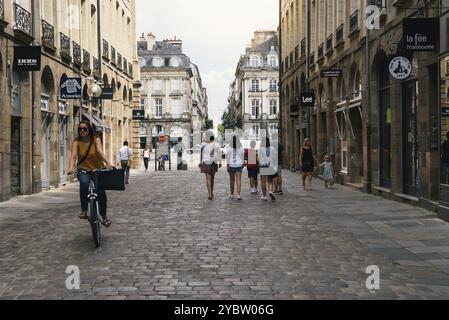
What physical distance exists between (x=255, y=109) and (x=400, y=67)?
87.4m

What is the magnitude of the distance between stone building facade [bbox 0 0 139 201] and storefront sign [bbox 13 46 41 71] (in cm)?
22

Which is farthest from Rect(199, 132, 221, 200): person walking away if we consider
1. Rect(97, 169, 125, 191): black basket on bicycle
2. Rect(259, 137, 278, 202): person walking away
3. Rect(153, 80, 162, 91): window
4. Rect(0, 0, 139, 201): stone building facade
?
→ Rect(153, 80, 162, 91): window

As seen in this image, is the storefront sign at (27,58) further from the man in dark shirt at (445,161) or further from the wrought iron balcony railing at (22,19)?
the man in dark shirt at (445,161)

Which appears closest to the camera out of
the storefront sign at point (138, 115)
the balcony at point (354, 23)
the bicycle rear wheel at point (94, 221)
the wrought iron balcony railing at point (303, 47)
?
the bicycle rear wheel at point (94, 221)

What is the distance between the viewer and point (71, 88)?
2072cm

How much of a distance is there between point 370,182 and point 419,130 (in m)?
5.06

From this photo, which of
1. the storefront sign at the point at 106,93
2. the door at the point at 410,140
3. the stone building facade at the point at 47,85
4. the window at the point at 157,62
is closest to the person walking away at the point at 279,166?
the door at the point at 410,140

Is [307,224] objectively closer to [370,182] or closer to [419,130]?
[419,130]

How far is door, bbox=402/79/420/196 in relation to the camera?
14283 mm

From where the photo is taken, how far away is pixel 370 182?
1812 centimetres

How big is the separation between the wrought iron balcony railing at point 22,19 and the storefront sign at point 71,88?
9.10 ft

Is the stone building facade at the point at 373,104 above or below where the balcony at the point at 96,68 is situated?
below

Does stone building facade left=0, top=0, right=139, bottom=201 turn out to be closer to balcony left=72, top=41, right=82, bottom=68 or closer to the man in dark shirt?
balcony left=72, top=41, right=82, bottom=68

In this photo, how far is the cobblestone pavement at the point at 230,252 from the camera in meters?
6.06
